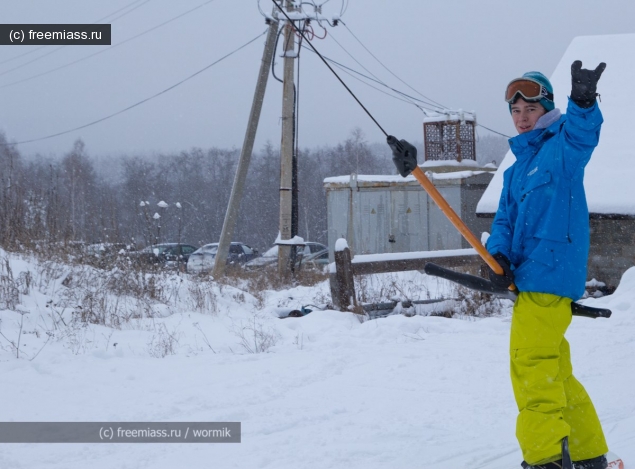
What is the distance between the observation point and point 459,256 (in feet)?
29.3

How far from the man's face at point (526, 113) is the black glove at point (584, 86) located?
0.32 meters

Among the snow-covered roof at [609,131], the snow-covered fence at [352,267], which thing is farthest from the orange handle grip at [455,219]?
the snow-covered roof at [609,131]

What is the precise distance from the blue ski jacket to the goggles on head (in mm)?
146

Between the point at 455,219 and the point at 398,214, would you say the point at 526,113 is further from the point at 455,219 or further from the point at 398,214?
the point at 398,214

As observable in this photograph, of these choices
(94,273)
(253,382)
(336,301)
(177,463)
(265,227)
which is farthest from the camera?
(265,227)

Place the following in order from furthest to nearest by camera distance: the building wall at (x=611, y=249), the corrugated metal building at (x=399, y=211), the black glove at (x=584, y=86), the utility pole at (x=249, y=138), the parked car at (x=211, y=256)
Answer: the corrugated metal building at (x=399, y=211)
the parked car at (x=211, y=256)
the utility pole at (x=249, y=138)
the building wall at (x=611, y=249)
the black glove at (x=584, y=86)

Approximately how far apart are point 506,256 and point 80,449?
2457 mm

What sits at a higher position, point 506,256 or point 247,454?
point 506,256

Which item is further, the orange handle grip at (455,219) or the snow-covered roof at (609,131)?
the snow-covered roof at (609,131)

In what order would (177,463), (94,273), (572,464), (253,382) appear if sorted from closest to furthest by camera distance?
(572,464)
(177,463)
(253,382)
(94,273)

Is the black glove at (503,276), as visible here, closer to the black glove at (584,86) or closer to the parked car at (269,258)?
the black glove at (584,86)

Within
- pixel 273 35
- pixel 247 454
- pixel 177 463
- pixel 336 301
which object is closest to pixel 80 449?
pixel 177 463

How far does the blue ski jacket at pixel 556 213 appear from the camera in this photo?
8.24 ft

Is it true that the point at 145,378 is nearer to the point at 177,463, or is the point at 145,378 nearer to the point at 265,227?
the point at 177,463
